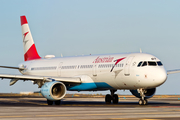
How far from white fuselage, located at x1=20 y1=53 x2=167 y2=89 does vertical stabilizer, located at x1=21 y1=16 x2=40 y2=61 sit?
18.5 feet

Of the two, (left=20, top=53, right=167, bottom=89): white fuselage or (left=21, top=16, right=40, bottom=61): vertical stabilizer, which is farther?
(left=21, top=16, right=40, bottom=61): vertical stabilizer

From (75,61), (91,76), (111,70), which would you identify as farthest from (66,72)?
(111,70)

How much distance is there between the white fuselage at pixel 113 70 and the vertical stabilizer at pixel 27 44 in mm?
5634

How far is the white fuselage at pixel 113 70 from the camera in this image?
27.7 metres

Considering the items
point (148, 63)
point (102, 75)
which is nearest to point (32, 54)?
point (102, 75)

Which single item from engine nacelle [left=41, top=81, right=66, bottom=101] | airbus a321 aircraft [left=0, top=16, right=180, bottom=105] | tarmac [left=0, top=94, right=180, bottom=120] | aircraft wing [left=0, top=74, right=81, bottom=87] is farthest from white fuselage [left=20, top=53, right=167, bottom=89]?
engine nacelle [left=41, top=81, right=66, bottom=101]

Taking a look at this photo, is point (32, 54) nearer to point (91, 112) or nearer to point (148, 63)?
point (148, 63)

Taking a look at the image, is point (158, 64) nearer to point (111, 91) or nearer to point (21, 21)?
point (111, 91)

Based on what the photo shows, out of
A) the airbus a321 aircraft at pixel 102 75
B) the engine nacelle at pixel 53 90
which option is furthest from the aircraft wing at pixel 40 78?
the engine nacelle at pixel 53 90

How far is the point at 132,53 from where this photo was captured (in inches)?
1201

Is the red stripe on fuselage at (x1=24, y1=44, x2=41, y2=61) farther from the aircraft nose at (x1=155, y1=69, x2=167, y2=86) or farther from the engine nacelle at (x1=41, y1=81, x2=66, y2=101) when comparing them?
the aircraft nose at (x1=155, y1=69, x2=167, y2=86)

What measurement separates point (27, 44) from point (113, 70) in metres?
17.2

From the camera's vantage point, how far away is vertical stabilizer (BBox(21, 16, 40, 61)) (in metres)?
43.0

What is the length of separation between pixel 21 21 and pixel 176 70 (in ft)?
70.9
